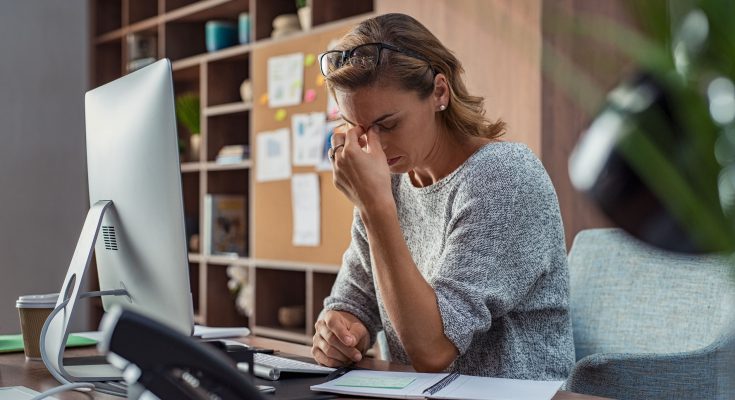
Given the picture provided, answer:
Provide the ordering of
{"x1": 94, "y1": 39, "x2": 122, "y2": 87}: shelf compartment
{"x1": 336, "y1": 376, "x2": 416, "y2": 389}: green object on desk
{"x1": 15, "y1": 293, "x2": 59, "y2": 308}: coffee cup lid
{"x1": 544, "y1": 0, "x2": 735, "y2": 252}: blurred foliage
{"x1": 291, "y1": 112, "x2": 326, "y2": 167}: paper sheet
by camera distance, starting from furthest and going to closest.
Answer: {"x1": 94, "y1": 39, "x2": 122, "y2": 87}: shelf compartment, {"x1": 291, "y1": 112, "x2": 326, "y2": 167}: paper sheet, {"x1": 15, "y1": 293, "x2": 59, "y2": 308}: coffee cup lid, {"x1": 336, "y1": 376, "x2": 416, "y2": 389}: green object on desk, {"x1": 544, "y1": 0, "x2": 735, "y2": 252}: blurred foliage

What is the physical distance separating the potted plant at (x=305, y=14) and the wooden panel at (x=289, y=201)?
7 centimetres

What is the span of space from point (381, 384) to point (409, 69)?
64 centimetres

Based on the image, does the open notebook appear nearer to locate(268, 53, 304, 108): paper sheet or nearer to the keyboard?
the keyboard

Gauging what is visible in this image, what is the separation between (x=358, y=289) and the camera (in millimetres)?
1694

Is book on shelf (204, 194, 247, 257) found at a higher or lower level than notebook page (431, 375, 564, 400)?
higher

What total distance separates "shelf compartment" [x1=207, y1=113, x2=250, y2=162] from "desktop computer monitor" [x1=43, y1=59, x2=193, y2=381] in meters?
3.01

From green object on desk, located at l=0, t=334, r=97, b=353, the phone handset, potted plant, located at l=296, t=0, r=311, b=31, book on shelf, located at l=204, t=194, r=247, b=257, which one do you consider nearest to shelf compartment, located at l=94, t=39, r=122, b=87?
book on shelf, located at l=204, t=194, r=247, b=257

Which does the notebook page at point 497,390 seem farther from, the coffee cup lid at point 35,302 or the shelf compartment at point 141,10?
the shelf compartment at point 141,10

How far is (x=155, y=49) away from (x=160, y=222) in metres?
4.08

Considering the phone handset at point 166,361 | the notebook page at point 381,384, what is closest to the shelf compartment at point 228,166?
the notebook page at point 381,384

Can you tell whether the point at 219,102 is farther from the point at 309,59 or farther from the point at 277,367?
the point at 277,367

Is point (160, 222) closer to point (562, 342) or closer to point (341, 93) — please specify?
point (341, 93)

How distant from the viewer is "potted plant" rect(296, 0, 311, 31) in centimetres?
372

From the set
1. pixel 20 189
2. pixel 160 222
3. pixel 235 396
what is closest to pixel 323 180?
pixel 20 189
